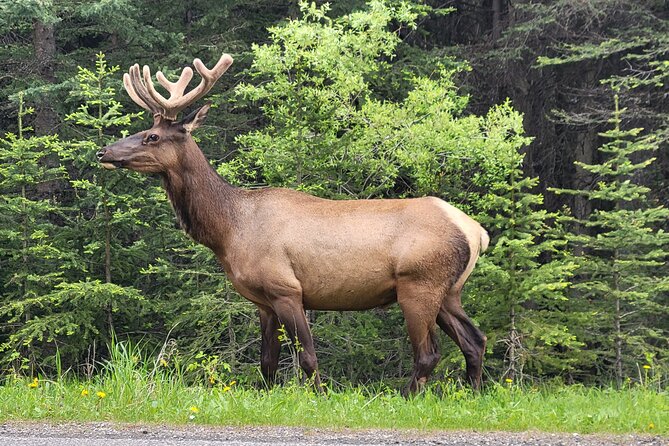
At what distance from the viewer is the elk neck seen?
9227 mm

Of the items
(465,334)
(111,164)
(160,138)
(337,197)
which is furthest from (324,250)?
(337,197)

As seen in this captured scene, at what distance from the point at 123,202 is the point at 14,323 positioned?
2299 mm

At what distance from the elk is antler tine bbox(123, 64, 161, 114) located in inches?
8.5

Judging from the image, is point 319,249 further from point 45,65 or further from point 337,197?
point 45,65

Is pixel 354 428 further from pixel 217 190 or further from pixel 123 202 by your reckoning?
pixel 123 202

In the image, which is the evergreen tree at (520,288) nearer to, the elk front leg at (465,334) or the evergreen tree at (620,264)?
the evergreen tree at (620,264)

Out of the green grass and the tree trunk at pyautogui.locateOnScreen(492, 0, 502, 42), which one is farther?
the tree trunk at pyautogui.locateOnScreen(492, 0, 502, 42)

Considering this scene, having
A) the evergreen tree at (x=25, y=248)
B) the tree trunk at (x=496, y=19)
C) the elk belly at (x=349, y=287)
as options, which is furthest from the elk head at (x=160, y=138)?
the tree trunk at (x=496, y=19)

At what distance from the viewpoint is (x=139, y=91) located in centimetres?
970

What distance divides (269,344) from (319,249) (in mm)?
1006

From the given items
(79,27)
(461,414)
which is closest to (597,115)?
(79,27)

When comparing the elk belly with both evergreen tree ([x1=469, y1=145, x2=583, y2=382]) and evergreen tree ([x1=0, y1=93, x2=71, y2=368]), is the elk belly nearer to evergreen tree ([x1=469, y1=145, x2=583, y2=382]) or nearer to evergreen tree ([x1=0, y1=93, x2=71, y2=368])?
evergreen tree ([x1=469, y1=145, x2=583, y2=382])

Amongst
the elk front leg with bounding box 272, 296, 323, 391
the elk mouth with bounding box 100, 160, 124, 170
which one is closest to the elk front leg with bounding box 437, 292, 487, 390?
the elk front leg with bounding box 272, 296, 323, 391

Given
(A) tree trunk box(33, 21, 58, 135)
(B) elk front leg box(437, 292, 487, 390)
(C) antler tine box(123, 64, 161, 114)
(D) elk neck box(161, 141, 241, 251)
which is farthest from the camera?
(A) tree trunk box(33, 21, 58, 135)
